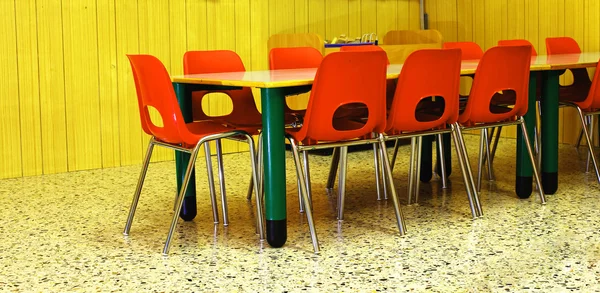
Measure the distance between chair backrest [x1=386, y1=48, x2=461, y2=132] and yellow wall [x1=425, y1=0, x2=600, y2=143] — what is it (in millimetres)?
3024

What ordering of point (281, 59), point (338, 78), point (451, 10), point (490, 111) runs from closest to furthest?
point (338, 78)
point (490, 111)
point (281, 59)
point (451, 10)

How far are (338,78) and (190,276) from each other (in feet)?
3.46

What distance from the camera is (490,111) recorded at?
14.6 ft

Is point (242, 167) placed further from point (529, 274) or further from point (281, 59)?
point (529, 274)

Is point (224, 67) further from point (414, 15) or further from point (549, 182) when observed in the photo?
point (414, 15)

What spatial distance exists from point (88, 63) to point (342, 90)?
2.86 m

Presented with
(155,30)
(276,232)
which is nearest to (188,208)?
(276,232)

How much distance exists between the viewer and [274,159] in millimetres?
3486

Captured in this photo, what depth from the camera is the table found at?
346 cm

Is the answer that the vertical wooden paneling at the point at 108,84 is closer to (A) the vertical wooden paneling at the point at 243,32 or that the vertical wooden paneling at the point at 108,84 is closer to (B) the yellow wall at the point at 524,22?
(A) the vertical wooden paneling at the point at 243,32

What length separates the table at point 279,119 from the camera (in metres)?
3.46

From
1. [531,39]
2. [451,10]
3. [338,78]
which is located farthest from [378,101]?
[451,10]

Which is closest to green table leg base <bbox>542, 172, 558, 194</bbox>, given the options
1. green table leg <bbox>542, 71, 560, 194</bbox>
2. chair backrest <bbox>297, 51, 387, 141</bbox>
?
green table leg <bbox>542, 71, 560, 194</bbox>

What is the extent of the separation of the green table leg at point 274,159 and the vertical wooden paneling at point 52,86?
107 inches
